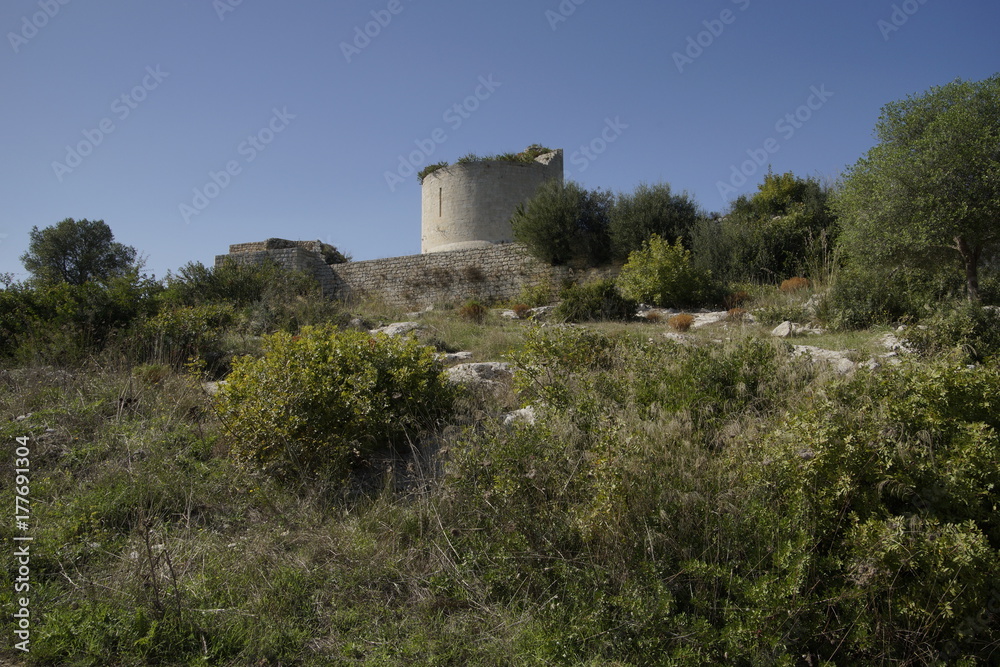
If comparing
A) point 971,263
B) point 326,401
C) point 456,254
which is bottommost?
point 326,401

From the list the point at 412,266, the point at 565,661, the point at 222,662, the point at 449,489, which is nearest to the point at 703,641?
the point at 565,661

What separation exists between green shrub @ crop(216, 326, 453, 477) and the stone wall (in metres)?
10.9

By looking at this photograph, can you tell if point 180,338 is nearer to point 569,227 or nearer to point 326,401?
point 326,401

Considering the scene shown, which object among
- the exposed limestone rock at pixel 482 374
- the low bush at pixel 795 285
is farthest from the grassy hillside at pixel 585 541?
the low bush at pixel 795 285

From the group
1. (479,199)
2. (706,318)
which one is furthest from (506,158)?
(706,318)

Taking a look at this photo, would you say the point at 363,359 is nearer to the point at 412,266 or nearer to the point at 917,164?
the point at 917,164

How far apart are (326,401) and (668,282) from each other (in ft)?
30.1

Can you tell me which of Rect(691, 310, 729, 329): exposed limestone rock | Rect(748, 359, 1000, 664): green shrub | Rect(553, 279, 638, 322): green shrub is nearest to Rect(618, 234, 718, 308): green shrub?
Rect(553, 279, 638, 322): green shrub

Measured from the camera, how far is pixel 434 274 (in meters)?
16.7

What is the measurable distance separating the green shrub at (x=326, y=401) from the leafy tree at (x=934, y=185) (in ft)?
21.4

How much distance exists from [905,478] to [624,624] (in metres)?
1.35

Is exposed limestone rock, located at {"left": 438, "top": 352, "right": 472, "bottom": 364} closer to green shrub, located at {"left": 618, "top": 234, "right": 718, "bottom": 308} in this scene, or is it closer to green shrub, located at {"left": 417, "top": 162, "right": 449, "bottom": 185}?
green shrub, located at {"left": 618, "top": 234, "right": 718, "bottom": 308}

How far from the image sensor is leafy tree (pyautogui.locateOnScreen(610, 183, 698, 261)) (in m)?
14.4

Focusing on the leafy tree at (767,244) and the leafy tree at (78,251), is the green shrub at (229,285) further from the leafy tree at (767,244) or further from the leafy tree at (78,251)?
the leafy tree at (78,251)
